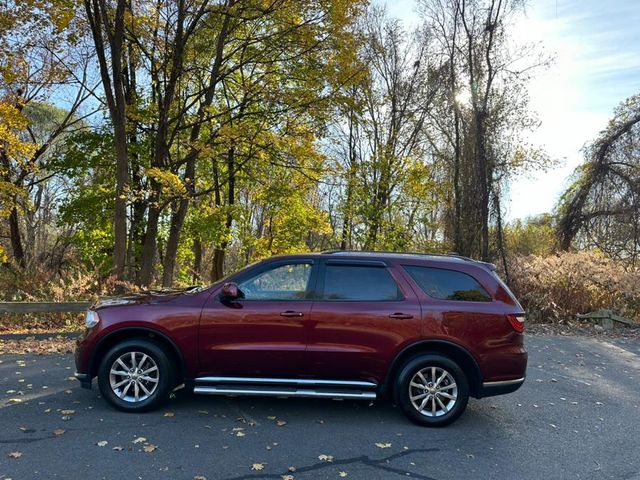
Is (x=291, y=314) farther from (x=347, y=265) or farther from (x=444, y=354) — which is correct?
(x=444, y=354)

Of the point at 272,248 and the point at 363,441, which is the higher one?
the point at 272,248

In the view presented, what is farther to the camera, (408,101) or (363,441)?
(408,101)

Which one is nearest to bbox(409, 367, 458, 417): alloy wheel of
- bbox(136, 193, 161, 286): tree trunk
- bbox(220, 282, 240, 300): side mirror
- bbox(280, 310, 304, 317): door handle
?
bbox(280, 310, 304, 317): door handle

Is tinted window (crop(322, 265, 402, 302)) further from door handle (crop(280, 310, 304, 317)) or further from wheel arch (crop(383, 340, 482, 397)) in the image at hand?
wheel arch (crop(383, 340, 482, 397))

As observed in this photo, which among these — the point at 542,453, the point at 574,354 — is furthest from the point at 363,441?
the point at 574,354

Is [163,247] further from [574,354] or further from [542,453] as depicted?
[542,453]

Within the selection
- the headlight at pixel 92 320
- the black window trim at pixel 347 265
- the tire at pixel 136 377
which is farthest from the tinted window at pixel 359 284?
the headlight at pixel 92 320

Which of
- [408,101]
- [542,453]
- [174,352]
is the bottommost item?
[542,453]

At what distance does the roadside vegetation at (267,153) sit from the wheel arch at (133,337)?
6533mm

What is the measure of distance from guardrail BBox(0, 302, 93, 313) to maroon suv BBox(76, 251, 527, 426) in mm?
5093

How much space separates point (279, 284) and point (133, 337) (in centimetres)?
170

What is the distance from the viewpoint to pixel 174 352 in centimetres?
543

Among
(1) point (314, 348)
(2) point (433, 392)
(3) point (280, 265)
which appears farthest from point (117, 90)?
(2) point (433, 392)

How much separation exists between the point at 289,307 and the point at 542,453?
284cm
